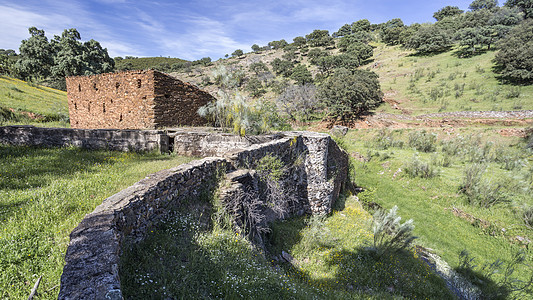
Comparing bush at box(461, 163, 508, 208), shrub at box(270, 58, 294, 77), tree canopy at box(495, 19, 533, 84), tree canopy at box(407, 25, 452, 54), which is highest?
tree canopy at box(407, 25, 452, 54)

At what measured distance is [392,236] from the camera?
729cm

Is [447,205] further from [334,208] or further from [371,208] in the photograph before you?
[334,208]

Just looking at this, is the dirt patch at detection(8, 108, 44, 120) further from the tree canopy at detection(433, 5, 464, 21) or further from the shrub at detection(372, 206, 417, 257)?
the tree canopy at detection(433, 5, 464, 21)

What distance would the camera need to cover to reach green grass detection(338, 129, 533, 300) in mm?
8227

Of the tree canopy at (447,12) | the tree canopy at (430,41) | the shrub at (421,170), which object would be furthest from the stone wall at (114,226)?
the tree canopy at (447,12)

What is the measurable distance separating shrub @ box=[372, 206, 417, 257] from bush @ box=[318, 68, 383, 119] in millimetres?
22939

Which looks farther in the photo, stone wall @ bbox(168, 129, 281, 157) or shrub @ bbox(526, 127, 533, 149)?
shrub @ bbox(526, 127, 533, 149)

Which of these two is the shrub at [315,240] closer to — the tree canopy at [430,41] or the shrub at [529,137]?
the shrub at [529,137]

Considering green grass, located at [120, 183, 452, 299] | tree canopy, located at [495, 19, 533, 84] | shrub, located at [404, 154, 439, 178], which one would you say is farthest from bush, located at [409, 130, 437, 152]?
tree canopy, located at [495, 19, 533, 84]

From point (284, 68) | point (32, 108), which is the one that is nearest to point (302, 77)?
point (284, 68)

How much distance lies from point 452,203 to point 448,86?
2432 centimetres

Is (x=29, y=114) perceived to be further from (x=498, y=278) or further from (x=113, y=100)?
(x=498, y=278)

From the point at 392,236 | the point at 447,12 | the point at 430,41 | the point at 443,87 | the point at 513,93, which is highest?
the point at 447,12

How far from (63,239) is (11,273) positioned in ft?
1.59
